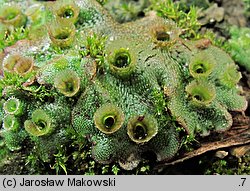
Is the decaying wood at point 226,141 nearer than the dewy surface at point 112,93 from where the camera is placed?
No

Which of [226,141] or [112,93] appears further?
[226,141]

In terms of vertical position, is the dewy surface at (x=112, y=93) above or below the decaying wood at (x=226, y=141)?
above

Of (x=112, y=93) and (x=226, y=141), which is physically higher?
(x=112, y=93)

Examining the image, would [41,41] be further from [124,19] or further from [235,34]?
[235,34]

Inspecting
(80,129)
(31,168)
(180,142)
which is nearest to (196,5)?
(180,142)
